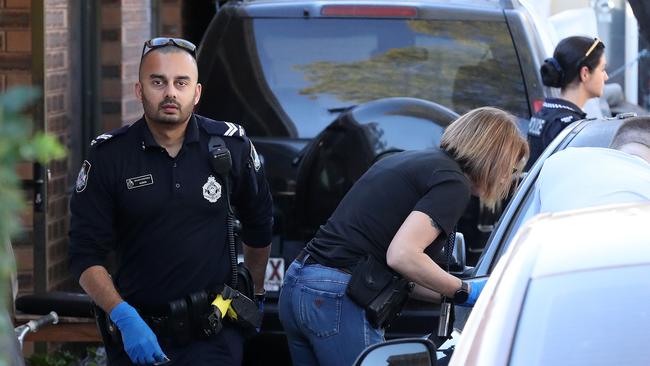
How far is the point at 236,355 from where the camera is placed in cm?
450

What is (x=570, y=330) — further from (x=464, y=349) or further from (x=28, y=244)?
(x=28, y=244)

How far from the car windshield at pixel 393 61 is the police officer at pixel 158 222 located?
2.05m

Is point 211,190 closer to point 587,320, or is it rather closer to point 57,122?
point 587,320

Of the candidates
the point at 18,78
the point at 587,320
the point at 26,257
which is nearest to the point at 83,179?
the point at 587,320

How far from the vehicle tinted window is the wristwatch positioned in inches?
70.3

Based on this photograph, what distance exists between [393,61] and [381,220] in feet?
7.93

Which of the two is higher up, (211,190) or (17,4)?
(17,4)

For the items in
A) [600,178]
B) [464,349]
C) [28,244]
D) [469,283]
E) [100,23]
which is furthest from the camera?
[100,23]

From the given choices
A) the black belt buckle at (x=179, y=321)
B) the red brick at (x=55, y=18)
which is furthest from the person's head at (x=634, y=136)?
the red brick at (x=55, y=18)

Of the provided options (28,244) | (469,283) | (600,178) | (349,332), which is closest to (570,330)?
(600,178)

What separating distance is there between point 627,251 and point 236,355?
2399 mm

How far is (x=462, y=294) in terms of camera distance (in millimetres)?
4062

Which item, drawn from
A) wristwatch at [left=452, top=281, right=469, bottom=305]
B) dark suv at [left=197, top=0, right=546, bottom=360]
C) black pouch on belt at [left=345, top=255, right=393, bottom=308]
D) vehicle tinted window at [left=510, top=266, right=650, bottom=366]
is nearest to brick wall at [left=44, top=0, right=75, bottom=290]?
dark suv at [left=197, top=0, right=546, bottom=360]

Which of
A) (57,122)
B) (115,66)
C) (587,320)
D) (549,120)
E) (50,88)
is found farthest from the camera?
(115,66)
